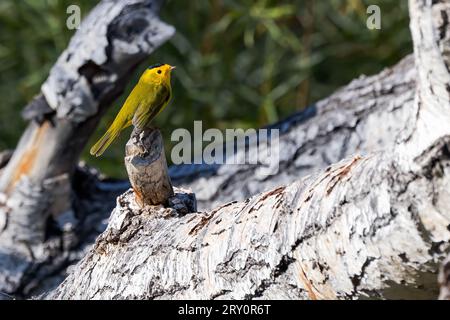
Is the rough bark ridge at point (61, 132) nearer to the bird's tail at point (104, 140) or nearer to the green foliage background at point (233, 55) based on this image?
the bird's tail at point (104, 140)

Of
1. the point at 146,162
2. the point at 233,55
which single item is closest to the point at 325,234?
the point at 146,162

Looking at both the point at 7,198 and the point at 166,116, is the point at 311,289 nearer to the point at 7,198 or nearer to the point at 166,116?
the point at 7,198

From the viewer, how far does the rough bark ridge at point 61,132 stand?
215 cm

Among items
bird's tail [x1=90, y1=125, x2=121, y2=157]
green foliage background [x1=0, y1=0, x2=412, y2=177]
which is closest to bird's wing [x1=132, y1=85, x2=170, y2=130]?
bird's tail [x1=90, y1=125, x2=121, y2=157]

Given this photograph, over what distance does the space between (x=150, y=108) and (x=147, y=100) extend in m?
0.03

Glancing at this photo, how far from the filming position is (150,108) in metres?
1.67

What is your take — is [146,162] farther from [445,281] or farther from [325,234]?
[445,281]

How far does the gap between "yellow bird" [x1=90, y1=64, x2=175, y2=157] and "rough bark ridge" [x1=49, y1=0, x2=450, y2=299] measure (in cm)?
15

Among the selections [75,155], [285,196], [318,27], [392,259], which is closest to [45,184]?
[75,155]

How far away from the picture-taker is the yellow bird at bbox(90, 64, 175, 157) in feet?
5.45

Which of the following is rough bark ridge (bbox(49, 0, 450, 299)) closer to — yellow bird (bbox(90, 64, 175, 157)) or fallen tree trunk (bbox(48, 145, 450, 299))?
fallen tree trunk (bbox(48, 145, 450, 299))

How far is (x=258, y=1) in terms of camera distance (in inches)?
141

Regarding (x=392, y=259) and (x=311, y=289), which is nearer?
(x=392, y=259)

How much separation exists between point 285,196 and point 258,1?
232 cm
